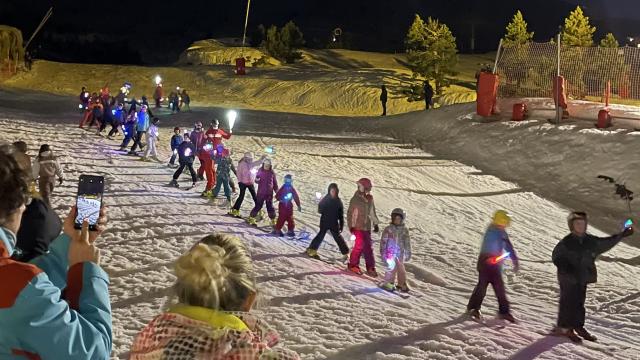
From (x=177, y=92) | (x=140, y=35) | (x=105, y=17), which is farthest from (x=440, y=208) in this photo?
(x=105, y=17)

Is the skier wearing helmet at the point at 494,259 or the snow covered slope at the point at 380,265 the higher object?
the skier wearing helmet at the point at 494,259

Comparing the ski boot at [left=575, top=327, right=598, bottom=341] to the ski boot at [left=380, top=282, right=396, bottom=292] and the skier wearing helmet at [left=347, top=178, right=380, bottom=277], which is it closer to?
the ski boot at [left=380, top=282, right=396, bottom=292]

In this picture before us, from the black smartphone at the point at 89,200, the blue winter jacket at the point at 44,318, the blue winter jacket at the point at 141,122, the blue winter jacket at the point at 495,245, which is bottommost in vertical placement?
the blue winter jacket at the point at 495,245

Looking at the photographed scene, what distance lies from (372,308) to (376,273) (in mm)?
2111

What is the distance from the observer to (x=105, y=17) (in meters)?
149

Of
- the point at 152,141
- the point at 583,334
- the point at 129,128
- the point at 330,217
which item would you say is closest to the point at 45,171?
the point at 330,217

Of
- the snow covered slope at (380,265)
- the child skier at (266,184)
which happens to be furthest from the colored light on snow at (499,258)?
the child skier at (266,184)

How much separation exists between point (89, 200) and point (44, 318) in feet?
3.80

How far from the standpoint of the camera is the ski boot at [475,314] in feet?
26.4

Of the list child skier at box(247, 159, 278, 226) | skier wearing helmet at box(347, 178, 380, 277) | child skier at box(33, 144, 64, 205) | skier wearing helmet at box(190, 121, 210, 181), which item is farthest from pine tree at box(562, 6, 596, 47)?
child skier at box(33, 144, 64, 205)

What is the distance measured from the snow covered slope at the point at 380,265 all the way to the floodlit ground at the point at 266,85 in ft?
63.7

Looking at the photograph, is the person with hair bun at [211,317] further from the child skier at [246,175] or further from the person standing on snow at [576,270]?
the child skier at [246,175]

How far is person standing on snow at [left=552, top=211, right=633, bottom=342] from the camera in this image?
7.55 metres

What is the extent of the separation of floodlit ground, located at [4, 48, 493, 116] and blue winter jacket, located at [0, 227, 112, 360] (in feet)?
113
